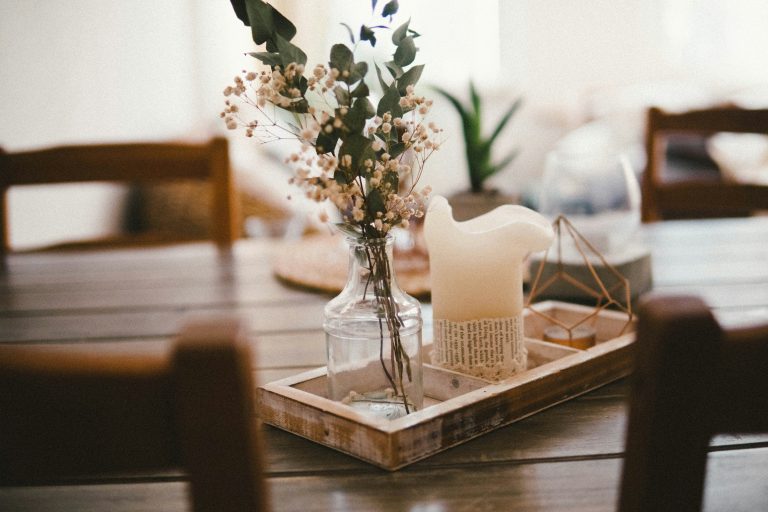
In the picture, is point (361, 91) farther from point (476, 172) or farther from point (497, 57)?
point (497, 57)

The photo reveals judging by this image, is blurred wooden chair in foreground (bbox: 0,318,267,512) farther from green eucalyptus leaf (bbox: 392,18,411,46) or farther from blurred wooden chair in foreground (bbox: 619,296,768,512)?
green eucalyptus leaf (bbox: 392,18,411,46)

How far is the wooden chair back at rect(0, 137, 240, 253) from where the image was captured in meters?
1.55

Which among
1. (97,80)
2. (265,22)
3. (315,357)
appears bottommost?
(315,357)

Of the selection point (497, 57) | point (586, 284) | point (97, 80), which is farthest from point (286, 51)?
point (497, 57)

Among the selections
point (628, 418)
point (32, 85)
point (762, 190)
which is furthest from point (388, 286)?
point (32, 85)

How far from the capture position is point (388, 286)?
626 millimetres

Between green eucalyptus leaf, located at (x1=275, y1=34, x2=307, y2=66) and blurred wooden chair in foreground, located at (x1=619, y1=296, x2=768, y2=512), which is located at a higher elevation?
green eucalyptus leaf, located at (x1=275, y1=34, x2=307, y2=66)

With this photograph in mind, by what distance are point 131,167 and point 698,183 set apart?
1.20 m

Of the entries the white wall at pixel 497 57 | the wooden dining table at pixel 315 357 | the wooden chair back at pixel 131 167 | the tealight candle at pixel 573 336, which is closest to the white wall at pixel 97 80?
the white wall at pixel 497 57

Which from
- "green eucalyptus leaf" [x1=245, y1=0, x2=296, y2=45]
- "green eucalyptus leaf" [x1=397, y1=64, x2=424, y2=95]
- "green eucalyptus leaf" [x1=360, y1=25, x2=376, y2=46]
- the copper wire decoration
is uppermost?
"green eucalyptus leaf" [x1=245, y1=0, x2=296, y2=45]

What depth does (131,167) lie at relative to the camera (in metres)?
1.58

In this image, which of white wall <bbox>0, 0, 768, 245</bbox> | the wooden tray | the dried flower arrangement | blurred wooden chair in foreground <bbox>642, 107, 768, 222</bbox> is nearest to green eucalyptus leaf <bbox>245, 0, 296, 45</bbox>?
the dried flower arrangement

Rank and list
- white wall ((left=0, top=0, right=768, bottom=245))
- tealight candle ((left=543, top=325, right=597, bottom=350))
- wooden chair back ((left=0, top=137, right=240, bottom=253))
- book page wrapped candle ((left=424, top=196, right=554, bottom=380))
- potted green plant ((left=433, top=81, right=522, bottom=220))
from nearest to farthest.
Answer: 1. book page wrapped candle ((left=424, top=196, right=554, bottom=380))
2. tealight candle ((left=543, top=325, right=597, bottom=350))
3. potted green plant ((left=433, top=81, right=522, bottom=220))
4. wooden chair back ((left=0, top=137, right=240, bottom=253))
5. white wall ((left=0, top=0, right=768, bottom=245))

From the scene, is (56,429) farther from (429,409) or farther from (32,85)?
(32,85)
